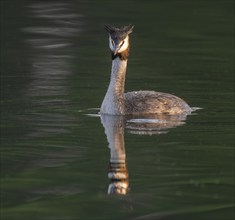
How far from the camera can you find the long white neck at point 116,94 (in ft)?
66.1

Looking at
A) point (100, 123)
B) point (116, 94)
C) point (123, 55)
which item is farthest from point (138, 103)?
point (100, 123)

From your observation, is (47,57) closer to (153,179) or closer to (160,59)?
(160,59)

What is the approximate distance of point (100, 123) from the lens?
19469 mm

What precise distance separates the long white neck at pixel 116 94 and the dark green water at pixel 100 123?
0.37 m

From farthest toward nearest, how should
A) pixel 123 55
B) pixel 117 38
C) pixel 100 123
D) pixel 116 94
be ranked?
pixel 123 55, pixel 116 94, pixel 117 38, pixel 100 123

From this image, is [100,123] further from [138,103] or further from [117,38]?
[117,38]

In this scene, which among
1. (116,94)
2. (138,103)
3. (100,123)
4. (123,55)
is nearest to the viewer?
(100,123)

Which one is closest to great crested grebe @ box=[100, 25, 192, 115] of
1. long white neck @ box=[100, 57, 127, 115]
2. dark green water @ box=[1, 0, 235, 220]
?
long white neck @ box=[100, 57, 127, 115]

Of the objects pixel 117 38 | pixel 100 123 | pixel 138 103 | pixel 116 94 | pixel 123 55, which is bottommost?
pixel 100 123

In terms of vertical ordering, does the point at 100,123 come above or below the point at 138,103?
below

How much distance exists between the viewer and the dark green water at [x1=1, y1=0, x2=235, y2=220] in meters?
14.2

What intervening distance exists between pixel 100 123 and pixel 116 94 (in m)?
1.01

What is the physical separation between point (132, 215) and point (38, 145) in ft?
14.5

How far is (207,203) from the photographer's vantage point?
14.0 meters
